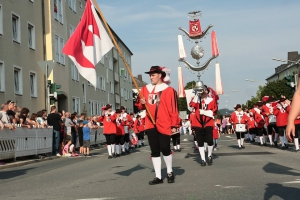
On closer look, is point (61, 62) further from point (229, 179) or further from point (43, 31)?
point (229, 179)

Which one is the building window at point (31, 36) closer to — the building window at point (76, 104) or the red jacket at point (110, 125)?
the building window at point (76, 104)

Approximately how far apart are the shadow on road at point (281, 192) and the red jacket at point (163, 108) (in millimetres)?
2083

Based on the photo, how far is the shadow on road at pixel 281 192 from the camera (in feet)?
20.6

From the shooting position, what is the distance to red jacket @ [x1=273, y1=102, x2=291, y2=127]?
18438mm

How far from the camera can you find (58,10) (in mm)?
36031

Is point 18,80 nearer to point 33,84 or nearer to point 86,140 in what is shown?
point 33,84

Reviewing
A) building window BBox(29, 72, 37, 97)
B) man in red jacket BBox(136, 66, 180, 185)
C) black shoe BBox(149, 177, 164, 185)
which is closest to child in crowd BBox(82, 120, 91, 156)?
building window BBox(29, 72, 37, 97)

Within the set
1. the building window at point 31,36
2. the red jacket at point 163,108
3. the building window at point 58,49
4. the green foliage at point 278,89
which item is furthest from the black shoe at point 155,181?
the green foliage at point 278,89

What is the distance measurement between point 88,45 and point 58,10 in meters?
27.5

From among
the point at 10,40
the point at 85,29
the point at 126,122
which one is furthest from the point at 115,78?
the point at 85,29

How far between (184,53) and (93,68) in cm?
4150

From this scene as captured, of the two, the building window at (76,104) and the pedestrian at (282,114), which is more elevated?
the building window at (76,104)

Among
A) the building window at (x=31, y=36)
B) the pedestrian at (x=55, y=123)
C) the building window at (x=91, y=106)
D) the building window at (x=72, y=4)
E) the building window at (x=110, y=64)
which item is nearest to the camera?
the pedestrian at (x=55, y=123)

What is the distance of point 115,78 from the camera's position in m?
66.8
